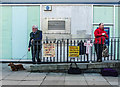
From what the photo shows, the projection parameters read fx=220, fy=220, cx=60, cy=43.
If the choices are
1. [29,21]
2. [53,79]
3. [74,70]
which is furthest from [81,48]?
[29,21]

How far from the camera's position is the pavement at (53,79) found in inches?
293

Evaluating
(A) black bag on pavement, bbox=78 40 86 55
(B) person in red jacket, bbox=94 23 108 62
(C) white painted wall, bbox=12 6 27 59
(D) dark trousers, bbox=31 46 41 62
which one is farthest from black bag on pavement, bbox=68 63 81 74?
(C) white painted wall, bbox=12 6 27 59

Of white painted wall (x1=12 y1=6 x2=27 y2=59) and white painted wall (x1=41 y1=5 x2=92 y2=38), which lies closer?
white painted wall (x1=41 y1=5 x2=92 y2=38)

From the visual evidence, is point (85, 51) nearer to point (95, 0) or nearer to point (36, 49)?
point (36, 49)

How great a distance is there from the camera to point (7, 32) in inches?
464

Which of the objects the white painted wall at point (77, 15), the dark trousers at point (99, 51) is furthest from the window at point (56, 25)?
the dark trousers at point (99, 51)

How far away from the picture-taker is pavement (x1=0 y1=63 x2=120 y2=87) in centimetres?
745

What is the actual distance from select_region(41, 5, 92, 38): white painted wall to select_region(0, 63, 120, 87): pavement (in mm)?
3232

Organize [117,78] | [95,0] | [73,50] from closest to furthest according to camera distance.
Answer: [117,78] → [73,50] → [95,0]

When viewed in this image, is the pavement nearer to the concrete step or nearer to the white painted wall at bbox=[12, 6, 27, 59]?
the concrete step

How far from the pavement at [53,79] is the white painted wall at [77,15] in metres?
3.23

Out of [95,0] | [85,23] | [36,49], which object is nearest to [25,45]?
[36,49]

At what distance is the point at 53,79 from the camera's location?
315 inches

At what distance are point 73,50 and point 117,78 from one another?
2.05 meters
